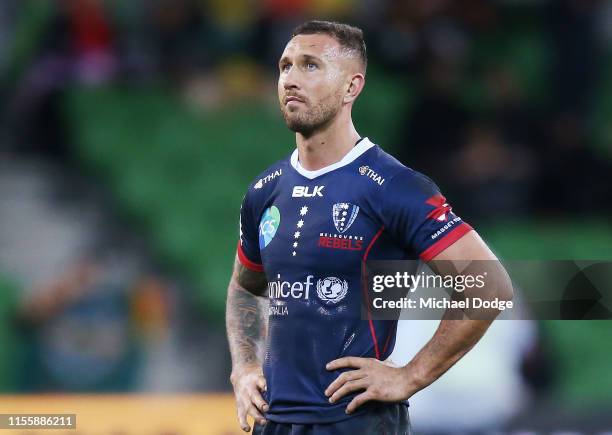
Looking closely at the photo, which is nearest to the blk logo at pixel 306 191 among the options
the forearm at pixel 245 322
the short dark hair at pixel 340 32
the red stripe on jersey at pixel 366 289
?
the red stripe on jersey at pixel 366 289

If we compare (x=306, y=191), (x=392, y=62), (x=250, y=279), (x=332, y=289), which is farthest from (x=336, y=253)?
(x=392, y=62)

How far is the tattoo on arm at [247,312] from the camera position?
4.57 metres

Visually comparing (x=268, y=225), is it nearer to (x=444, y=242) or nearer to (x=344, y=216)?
(x=344, y=216)

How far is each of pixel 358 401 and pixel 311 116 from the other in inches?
38.0

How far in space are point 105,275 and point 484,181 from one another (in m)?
3.24

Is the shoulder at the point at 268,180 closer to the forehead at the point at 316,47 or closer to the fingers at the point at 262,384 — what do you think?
the forehead at the point at 316,47

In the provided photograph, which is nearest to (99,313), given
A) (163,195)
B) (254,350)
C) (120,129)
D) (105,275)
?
(105,275)

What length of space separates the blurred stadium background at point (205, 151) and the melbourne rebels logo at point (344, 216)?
4.70 metres

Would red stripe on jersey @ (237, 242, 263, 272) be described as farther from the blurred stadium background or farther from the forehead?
the blurred stadium background

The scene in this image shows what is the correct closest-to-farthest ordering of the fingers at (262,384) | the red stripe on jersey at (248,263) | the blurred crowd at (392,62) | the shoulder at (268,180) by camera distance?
the fingers at (262,384)
the shoulder at (268,180)
the red stripe on jersey at (248,263)
the blurred crowd at (392,62)

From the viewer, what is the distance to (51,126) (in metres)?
11.5

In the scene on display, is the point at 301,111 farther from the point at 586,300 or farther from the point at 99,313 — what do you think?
the point at 99,313

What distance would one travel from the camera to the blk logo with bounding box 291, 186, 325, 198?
13.6 feet
